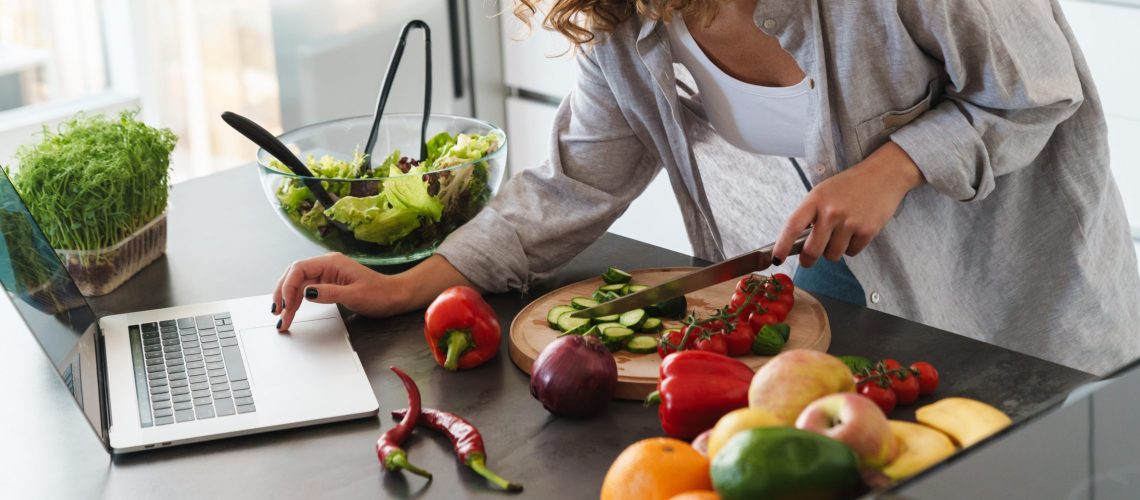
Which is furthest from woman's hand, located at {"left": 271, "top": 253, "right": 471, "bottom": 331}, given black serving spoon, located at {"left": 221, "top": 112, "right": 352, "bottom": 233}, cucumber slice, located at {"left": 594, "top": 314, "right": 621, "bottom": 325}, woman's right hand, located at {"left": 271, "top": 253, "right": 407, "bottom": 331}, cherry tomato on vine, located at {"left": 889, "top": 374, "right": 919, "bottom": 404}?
cherry tomato on vine, located at {"left": 889, "top": 374, "right": 919, "bottom": 404}

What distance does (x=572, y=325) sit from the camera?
1267mm

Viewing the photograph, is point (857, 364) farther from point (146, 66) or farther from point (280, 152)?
point (146, 66)

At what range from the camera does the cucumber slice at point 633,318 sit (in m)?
1.23

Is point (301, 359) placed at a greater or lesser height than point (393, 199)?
lesser

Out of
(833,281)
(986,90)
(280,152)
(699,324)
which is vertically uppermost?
(986,90)

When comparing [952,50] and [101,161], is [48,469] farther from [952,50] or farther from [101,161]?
[952,50]

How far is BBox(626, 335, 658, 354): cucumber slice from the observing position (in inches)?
47.1

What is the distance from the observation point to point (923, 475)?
545mm

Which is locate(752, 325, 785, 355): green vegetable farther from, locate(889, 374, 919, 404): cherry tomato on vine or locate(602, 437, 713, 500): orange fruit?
locate(602, 437, 713, 500): orange fruit

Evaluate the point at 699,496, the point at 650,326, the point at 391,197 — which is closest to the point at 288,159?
the point at 391,197

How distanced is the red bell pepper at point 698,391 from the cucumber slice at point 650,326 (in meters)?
0.21

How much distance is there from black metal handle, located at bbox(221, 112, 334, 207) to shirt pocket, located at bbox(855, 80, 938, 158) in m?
0.69

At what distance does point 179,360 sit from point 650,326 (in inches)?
21.0

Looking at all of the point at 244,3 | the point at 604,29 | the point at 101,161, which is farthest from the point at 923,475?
the point at 244,3
